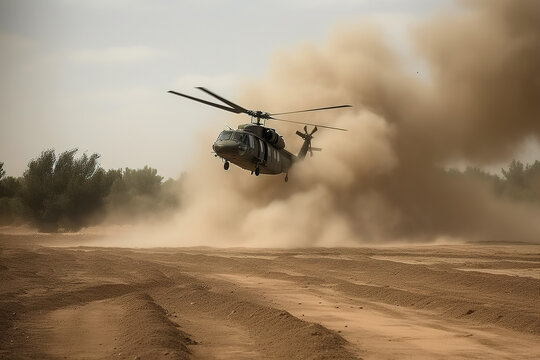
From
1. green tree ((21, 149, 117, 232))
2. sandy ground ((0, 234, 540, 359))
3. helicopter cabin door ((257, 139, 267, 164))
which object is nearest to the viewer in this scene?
sandy ground ((0, 234, 540, 359))

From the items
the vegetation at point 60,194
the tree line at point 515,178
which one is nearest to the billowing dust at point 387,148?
the vegetation at point 60,194

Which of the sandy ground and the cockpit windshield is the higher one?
the cockpit windshield

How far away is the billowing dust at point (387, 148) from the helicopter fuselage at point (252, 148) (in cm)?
606

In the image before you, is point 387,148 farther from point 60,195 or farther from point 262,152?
point 60,195

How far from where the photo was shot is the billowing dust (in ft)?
103

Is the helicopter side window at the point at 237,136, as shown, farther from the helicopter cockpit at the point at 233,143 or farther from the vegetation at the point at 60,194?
the vegetation at the point at 60,194

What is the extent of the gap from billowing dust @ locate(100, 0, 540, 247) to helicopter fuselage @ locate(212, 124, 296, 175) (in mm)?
6059

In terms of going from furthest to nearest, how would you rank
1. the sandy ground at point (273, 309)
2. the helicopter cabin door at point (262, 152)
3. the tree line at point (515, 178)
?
the tree line at point (515, 178)
the helicopter cabin door at point (262, 152)
the sandy ground at point (273, 309)

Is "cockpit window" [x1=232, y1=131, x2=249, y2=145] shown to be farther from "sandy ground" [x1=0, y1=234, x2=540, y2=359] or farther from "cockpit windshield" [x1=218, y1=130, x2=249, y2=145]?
"sandy ground" [x1=0, y1=234, x2=540, y2=359]

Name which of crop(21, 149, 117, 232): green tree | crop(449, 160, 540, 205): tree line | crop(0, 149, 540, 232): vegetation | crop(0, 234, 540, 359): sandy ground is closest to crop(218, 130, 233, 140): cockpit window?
crop(0, 234, 540, 359): sandy ground

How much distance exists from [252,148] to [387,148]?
13585 millimetres

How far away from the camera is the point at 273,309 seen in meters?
9.84

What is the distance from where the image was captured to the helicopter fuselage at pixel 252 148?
21062 mm

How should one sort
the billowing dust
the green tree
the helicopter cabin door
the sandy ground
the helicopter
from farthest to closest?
the green tree → the billowing dust → the helicopter cabin door → the helicopter → the sandy ground
